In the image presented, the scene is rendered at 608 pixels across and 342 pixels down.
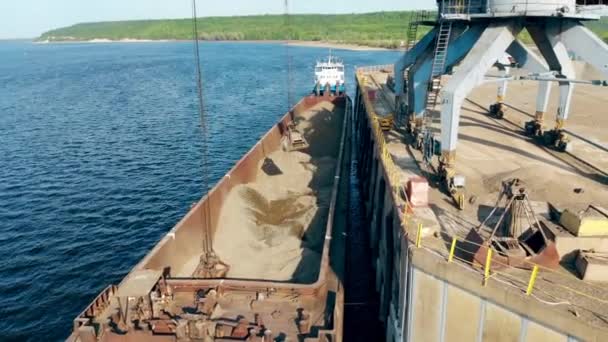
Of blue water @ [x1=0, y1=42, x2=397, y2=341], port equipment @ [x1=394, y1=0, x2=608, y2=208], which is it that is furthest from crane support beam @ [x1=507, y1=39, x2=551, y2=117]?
blue water @ [x1=0, y1=42, x2=397, y2=341]

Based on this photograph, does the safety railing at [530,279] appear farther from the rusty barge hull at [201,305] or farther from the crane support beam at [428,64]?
the crane support beam at [428,64]

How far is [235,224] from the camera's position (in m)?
19.2

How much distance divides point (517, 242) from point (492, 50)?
29.5ft

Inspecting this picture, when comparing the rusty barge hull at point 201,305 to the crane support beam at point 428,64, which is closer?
the rusty barge hull at point 201,305

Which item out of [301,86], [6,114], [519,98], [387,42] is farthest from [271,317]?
[387,42]

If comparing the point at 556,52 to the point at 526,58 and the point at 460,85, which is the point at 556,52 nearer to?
the point at 526,58

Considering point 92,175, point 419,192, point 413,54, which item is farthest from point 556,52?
point 92,175

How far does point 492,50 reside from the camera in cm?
1741

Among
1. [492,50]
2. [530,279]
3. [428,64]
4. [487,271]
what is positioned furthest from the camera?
[428,64]

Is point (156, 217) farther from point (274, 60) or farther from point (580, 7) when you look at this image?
point (274, 60)

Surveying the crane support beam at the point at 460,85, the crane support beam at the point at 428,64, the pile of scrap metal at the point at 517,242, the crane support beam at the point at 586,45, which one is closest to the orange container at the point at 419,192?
the crane support beam at the point at 460,85

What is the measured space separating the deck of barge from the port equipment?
1026mm

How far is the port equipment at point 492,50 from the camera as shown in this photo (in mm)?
16453

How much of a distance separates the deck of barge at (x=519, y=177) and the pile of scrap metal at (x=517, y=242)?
0.27 metres
